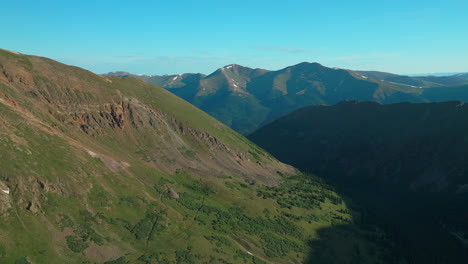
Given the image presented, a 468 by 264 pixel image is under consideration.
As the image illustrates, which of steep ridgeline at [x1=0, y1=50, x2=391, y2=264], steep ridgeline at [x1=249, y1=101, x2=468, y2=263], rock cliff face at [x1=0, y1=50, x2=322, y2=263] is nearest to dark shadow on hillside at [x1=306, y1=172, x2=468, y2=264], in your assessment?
steep ridgeline at [x1=249, y1=101, x2=468, y2=263]

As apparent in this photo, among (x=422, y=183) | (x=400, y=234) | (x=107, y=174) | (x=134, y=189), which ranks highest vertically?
(x=107, y=174)

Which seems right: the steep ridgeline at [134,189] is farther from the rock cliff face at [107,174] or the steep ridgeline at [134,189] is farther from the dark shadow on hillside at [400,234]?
the dark shadow on hillside at [400,234]

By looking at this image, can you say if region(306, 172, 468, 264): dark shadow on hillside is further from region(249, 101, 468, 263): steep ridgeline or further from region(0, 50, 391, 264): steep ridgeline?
region(0, 50, 391, 264): steep ridgeline

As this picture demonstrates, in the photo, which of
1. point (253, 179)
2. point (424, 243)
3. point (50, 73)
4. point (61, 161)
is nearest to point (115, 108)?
point (50, 73)

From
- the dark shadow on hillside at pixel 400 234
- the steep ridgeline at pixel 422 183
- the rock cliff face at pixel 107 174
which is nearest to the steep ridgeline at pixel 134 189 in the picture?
the rock cliff face at pixel 107 174

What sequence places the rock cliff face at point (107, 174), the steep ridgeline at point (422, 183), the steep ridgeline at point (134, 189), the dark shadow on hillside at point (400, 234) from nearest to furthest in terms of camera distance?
the rock cliff face at point (107, 174), the steep ridgeline at point (134, 189), the dark shadow on hillside at point (400, 234), the steep ridgeline at point (422, 183)

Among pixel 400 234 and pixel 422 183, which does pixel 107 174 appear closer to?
pixel 400 234

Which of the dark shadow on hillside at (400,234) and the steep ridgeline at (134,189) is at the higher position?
the steep ridgeline at (134,189)

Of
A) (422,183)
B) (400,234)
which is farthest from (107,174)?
(422,183)

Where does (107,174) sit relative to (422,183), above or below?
above
